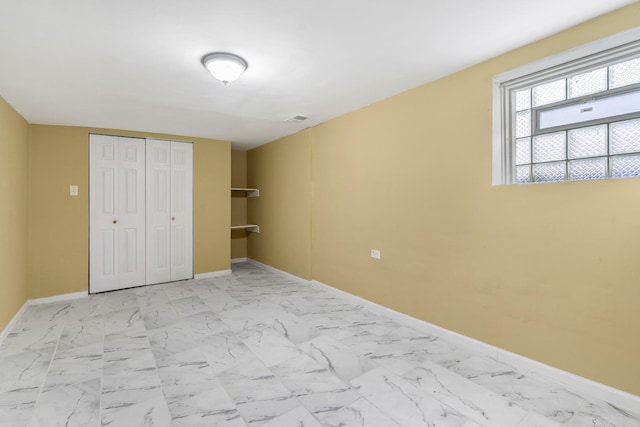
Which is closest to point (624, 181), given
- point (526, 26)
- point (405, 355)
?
point (526, 26)

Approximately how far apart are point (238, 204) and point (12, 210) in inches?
142

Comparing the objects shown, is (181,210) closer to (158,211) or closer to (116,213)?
(158,211)

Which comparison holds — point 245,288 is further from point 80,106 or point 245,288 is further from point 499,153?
point 499,153

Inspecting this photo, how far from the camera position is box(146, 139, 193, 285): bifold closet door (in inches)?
189

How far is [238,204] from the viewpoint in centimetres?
655

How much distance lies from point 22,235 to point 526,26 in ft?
18.2

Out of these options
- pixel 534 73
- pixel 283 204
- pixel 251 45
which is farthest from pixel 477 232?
pixel 283 204

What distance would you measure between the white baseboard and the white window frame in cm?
137

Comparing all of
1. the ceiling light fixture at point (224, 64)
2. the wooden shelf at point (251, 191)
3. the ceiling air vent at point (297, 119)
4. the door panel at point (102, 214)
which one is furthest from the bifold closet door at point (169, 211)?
the ceiling light fixture at point (224, 64)

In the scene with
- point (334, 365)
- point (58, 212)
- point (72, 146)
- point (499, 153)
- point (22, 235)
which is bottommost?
point (334, 365)

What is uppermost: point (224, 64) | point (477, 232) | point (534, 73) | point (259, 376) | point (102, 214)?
point (224, 64)

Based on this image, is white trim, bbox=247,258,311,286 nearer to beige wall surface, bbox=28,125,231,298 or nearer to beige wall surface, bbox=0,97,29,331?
beige wall surface, bbox=28,125,231,298

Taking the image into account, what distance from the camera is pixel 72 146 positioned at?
421cm

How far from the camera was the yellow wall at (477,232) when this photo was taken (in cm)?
193
